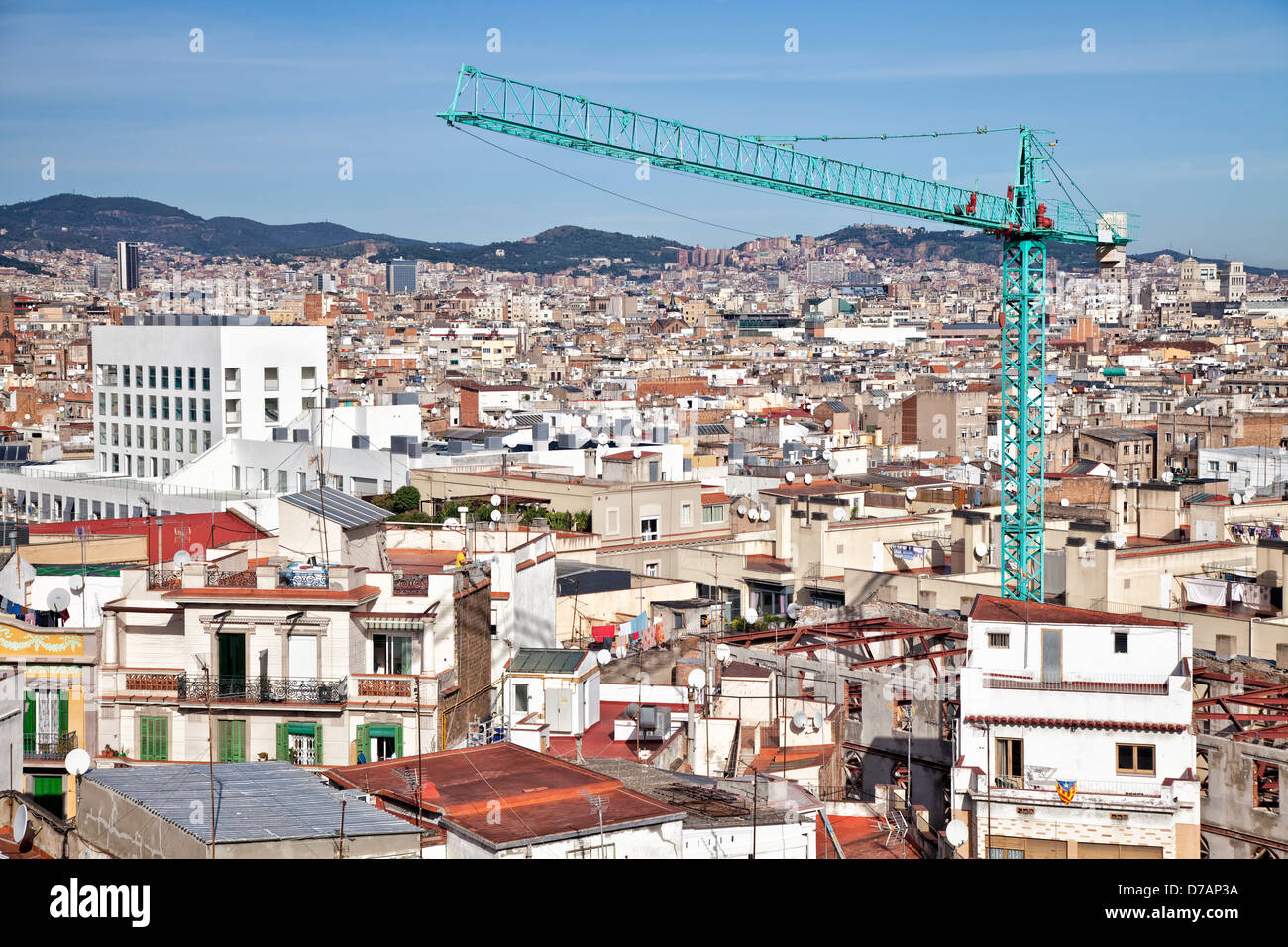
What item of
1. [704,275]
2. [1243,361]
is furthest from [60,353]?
[704,275]

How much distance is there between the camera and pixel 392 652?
263 inches

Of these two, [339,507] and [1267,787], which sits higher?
[339,507]

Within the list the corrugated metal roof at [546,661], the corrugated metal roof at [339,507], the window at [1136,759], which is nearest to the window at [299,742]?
A: the corrugated metal roof at [546,661]

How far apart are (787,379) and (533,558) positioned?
3910 cm

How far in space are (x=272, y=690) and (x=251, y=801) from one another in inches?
95.3

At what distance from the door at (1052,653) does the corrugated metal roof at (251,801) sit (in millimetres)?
2462

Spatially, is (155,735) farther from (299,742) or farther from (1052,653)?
(1052,653)

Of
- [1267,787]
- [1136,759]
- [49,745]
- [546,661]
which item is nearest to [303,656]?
[49,745]

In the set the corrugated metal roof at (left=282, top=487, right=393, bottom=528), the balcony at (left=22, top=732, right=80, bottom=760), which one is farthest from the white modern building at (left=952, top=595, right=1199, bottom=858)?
the corrugated metal roof at (left=282, top=487, right=393, bottom=528)

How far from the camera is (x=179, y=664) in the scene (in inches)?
263

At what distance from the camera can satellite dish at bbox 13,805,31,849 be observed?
181 inches

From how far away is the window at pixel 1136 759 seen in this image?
5.19 meters

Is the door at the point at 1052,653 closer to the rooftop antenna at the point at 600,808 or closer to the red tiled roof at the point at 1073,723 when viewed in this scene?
the red tiled roof at the point at 1073,723
